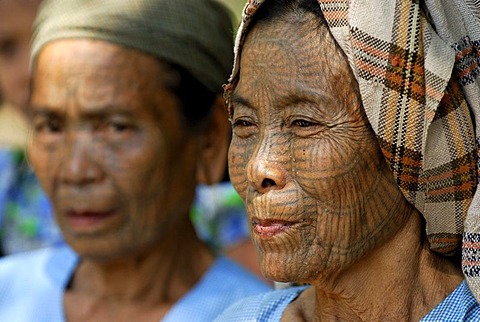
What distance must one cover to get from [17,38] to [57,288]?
157cm

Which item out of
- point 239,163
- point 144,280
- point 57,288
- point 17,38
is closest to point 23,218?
point 17,38

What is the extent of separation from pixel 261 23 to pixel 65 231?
4.39 ft

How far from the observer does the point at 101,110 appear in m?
3.16

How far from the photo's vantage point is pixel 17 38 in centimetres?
456

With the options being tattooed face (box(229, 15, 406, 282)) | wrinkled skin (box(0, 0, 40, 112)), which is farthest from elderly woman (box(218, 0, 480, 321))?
wrinkled skin (box(0, 0, 40, 112))

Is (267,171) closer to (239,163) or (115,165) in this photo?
(239,163)

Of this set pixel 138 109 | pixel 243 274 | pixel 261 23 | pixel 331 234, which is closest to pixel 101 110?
pixel 138 109

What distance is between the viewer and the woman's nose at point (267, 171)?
2.10m

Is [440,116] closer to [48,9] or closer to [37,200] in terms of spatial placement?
[48,9]

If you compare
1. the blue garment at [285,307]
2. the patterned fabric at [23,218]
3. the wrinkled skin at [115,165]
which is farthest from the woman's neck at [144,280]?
the patterned fabric at [23,218]

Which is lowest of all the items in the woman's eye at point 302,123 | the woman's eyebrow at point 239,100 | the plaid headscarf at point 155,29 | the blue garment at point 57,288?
the blue garment at point 57,288

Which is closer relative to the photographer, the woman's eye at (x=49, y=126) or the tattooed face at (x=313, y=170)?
the tattooed face at (x=313, y=170)

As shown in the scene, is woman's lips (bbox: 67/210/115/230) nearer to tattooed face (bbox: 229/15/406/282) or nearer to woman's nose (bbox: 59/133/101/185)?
woman's nose (bbox: 59/133/101/185)

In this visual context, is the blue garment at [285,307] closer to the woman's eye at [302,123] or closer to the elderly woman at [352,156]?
the elderly woman at [352,156]
